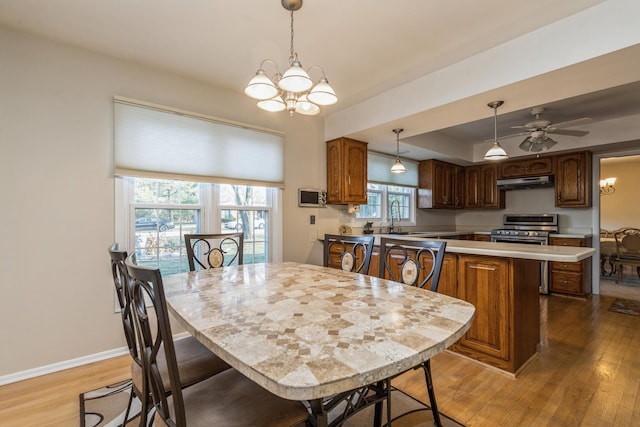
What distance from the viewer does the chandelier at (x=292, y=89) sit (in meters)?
1.51

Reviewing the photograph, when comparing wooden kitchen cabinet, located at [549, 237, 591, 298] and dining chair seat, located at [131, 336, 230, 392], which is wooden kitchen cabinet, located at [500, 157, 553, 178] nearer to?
wooden kitchen cabinet, located at [549, 237, 591, 298]

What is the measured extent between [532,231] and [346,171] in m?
3.43

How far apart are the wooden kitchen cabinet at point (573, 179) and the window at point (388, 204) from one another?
7.41 ft

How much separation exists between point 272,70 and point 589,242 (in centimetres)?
531

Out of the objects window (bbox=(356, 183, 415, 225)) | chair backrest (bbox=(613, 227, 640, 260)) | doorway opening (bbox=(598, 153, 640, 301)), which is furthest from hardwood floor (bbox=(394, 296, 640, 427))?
doorway opening (bbox=(598, 153, 640, 301))

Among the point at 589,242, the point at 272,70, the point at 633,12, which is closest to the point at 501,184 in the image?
the point at 589,242

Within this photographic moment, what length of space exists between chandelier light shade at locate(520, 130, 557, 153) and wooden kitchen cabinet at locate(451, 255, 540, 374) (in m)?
1.93

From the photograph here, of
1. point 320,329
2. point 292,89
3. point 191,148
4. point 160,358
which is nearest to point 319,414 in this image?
point 320,329

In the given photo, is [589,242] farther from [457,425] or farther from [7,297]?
[7,297]

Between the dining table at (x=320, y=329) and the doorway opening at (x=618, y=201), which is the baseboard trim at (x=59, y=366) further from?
the doorway opening at (x=618, y=201)

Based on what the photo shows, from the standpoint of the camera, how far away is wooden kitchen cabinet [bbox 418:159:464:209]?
17.1ft

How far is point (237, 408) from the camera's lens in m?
1.02

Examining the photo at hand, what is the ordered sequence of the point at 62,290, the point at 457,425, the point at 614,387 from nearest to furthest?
the point at 457,425 → the point at 614,387 → the point at 62,290

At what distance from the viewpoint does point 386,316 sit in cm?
112
